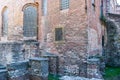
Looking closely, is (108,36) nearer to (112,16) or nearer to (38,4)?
(112,16)

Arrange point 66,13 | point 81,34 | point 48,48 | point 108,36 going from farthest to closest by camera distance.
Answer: point 108,36 < point 48,48 < point 66,13 < point 81,34

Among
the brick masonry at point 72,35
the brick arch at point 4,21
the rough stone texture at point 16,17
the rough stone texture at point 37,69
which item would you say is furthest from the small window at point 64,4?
the brick arch at point 4,21

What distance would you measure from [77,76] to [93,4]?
5261 millimetres

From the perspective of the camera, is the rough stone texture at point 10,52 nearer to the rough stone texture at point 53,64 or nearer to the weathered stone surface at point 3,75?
the rough stone texture at point 53,64

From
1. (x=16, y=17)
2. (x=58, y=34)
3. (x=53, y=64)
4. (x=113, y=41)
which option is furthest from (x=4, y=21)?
(x=113, y=41)

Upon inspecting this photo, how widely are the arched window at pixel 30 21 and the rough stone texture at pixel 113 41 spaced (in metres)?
6.66

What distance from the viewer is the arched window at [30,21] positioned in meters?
16.9

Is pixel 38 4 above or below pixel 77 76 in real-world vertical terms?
above

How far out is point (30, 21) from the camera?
17.1m

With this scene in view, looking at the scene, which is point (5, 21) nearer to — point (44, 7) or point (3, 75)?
point (44, 7)

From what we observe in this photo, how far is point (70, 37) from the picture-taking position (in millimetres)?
13367

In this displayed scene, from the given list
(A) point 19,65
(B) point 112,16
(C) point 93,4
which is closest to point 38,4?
(C) point 93,4

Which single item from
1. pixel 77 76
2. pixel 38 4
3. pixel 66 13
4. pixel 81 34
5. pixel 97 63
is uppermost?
pixel 38 4

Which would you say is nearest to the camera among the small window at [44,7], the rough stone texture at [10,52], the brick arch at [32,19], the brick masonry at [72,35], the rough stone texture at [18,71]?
the rough stone texture at [18,71]
